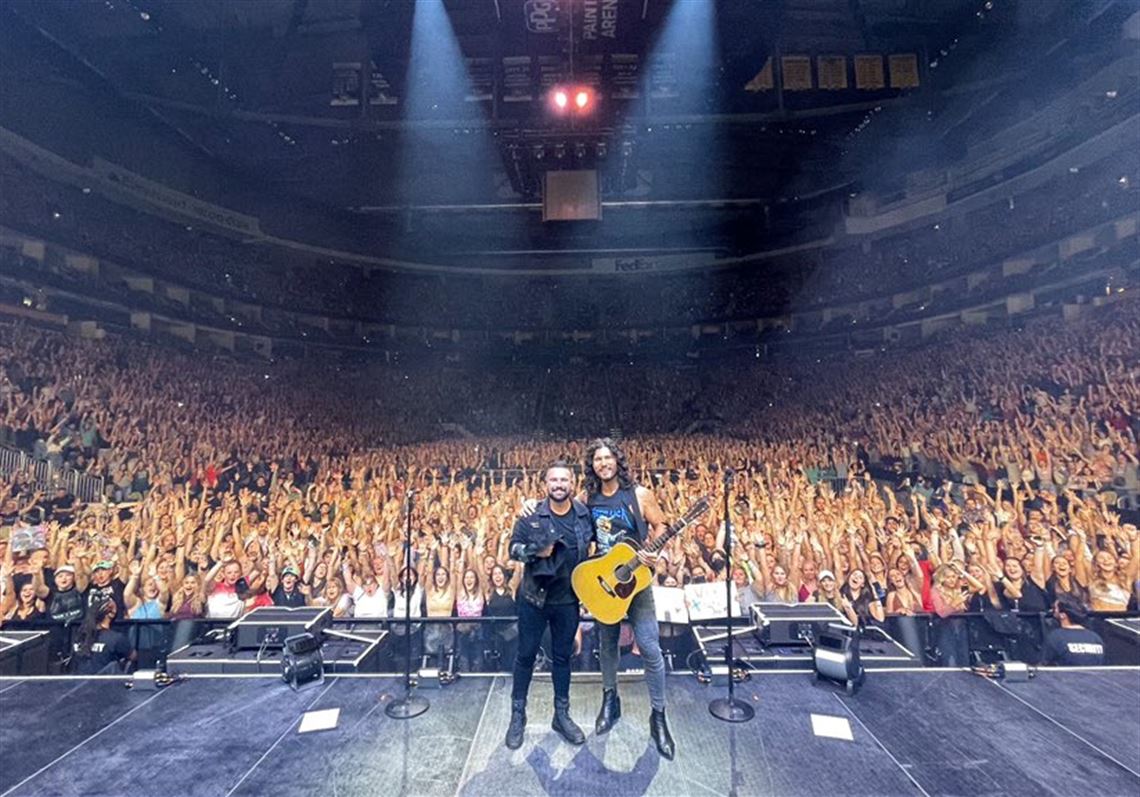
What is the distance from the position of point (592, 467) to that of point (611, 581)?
0.66 m

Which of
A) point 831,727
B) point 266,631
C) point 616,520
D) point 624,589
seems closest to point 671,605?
point 831,727

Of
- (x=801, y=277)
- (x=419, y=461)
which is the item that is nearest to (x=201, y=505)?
(x=419, y=461)

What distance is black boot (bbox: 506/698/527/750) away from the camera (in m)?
2.98

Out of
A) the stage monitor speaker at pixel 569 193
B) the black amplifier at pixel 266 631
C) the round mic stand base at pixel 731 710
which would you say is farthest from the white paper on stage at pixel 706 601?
the stage monitor speaker at pixel 569 193

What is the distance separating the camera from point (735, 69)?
10102 millimetres

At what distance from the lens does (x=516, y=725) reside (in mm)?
3029

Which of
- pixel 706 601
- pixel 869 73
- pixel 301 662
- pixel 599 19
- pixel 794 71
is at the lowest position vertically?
pixel 301 662

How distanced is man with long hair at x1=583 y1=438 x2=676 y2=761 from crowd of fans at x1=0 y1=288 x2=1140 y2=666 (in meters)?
0.87

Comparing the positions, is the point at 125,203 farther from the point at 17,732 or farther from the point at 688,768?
the point at 688,768

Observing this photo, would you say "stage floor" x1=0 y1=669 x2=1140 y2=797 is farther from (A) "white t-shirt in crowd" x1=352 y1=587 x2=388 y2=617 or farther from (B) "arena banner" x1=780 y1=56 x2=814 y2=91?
(B) "arena banner" x1=780 y1=56 x2=814 y2=91

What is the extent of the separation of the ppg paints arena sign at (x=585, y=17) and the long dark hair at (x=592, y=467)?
265 inches

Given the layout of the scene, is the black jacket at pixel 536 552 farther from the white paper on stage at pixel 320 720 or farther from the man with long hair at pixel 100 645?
the man with long hair at pixel 100 645

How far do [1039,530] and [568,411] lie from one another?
15.6m

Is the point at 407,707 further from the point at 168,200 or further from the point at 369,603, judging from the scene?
the point at 168,200
